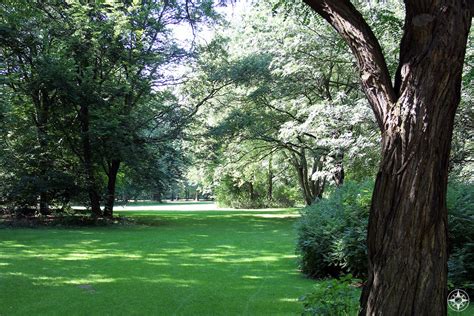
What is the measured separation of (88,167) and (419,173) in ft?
66.7

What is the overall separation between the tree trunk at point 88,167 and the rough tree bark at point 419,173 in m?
19.8

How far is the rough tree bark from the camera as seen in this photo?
3.15 m

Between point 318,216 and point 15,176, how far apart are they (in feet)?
54.4

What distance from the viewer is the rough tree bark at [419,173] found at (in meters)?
3.15

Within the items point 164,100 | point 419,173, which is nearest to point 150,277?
point 419,173

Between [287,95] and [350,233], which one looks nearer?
[350,233]

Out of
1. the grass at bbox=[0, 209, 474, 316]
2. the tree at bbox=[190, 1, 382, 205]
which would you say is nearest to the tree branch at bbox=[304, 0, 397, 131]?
the grass at bbox=[0, 209, 474, 316]

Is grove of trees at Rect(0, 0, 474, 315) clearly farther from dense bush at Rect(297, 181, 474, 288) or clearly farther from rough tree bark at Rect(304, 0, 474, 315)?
rough tree bark at Rect(304, 0, 474, 315)

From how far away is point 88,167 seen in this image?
21.5 m

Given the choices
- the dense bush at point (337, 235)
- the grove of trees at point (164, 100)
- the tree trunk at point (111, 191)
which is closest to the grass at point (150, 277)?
the dense bush at point (337, 235)

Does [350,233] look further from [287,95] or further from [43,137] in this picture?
[43,137]

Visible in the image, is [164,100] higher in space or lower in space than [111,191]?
higher

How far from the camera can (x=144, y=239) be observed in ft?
51.1

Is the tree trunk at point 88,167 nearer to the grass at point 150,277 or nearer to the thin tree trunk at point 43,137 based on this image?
the thin tree trunk at point 43,137
